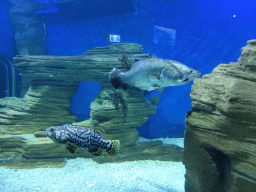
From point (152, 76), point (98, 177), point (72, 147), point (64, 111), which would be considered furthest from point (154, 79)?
point (64, 111)

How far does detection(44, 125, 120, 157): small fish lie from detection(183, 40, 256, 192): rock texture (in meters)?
1.37

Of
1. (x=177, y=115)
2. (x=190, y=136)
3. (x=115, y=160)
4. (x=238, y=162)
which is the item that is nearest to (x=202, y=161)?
(x=190, y=136)

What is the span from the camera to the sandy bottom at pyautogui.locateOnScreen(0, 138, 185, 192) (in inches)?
179

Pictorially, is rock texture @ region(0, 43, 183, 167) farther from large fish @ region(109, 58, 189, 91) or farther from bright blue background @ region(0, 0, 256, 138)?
bright blue background @ region(0, 0, 256, 138)

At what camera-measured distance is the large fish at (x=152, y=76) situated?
3657 mm

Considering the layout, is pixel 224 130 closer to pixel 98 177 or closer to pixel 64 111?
pixel 98 177

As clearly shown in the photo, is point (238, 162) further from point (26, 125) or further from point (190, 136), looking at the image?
point (26, 125)

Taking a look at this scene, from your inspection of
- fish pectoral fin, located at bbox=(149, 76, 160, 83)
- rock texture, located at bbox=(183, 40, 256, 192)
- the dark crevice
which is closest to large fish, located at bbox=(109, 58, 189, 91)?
fish pectoral fin, located at bbox=(149, 76, 160, 83)

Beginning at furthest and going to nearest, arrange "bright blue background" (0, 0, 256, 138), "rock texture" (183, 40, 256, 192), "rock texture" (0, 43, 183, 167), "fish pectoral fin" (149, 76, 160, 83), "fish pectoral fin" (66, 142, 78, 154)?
"bright blue background" (0, 0, 256, 138), "rock texture" (0, 43, 183, 167), "fish pectoral fin" (149, 76, 160, 83), "fish pectoral fin" (66, 142, 78, 154), "rock texture" (183, 40, 256, 192)

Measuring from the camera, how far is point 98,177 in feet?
17.1

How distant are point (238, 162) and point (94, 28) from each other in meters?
9.29

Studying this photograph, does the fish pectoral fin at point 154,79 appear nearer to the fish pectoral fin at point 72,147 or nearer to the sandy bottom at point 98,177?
the fish pectoral fin at point 72,147

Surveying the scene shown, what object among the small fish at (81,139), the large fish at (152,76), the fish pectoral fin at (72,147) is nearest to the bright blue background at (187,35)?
the large fish at (152,76)

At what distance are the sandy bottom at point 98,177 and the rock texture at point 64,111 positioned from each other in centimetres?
38
